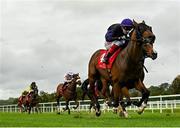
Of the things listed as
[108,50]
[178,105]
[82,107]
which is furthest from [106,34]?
[82,107]

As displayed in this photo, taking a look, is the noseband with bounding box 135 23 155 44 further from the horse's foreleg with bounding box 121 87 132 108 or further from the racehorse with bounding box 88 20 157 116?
the horse's foreleg with bounding box 121 87 132 108

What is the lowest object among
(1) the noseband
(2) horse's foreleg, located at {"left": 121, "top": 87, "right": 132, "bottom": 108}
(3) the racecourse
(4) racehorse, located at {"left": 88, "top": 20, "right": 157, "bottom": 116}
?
(3) the racecourse

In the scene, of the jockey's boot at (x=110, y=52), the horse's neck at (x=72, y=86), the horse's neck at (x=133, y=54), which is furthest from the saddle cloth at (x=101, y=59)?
the horse's neck at (x=72, y=86)

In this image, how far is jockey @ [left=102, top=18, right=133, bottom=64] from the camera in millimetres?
16328

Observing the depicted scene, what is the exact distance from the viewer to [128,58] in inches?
612

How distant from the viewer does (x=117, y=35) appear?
16688 millimetres

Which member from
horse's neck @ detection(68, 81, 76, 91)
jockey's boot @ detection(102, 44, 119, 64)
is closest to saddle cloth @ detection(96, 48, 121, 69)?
jockey's boot @ detection(102, 44, 119, 64)

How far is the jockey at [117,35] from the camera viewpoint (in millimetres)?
16328

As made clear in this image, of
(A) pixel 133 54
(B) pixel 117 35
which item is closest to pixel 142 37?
(A) pixel 133 54

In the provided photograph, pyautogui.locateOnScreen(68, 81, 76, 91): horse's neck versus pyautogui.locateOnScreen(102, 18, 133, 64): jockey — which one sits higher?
pyautogui.locateOnScreen(102, 18, 133, 64): jockey

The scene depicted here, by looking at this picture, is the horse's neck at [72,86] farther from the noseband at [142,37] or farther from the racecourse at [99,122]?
the noseband at [142,37]

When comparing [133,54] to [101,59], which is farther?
[101,59]

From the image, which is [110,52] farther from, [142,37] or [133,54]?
[142,37]

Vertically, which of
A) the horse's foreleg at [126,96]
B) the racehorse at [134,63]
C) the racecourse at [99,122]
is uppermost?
the racehorse at [134,63]
